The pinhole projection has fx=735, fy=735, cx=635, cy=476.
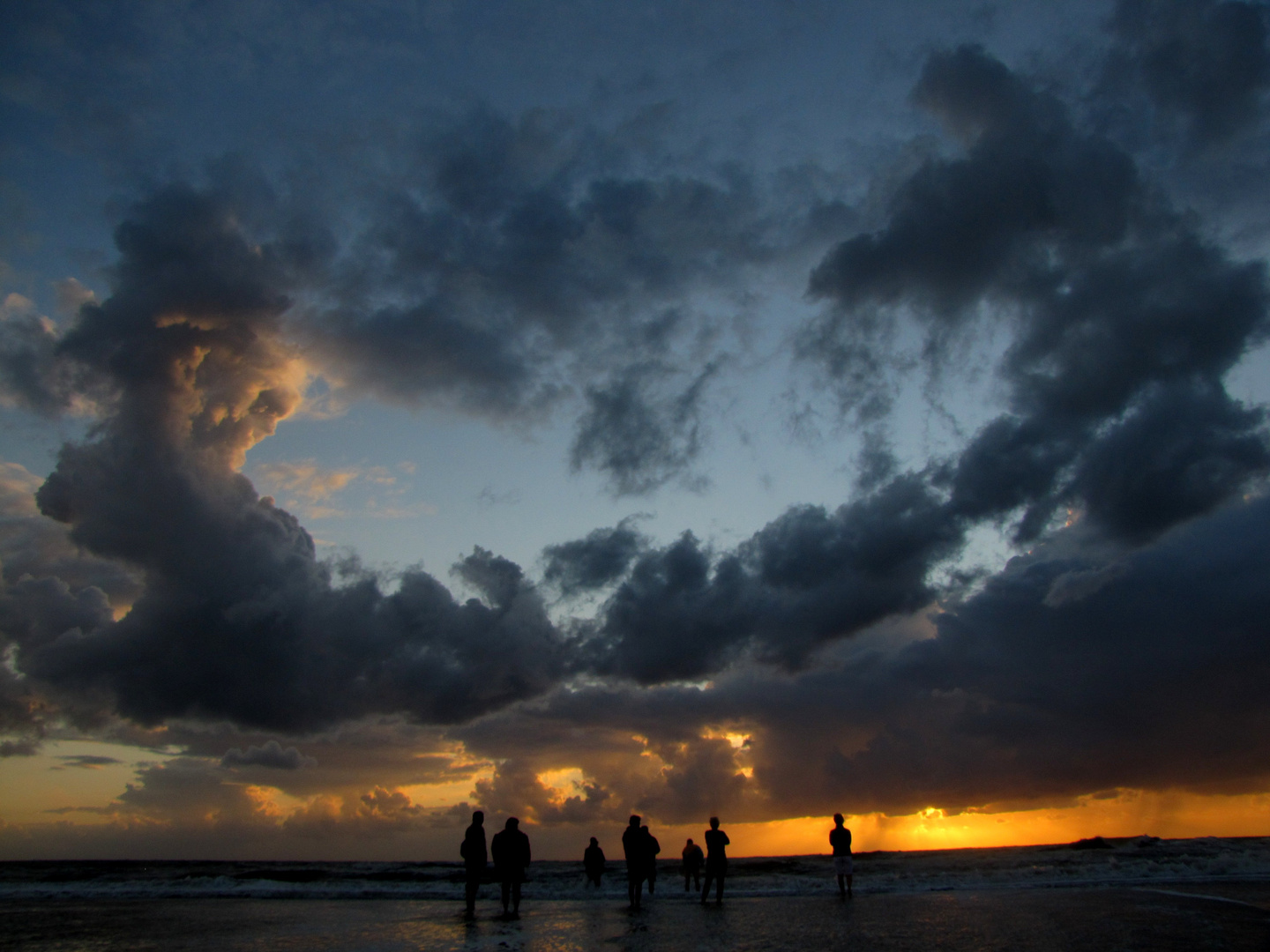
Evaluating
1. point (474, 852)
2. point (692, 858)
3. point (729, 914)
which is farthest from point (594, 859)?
point (474, 852)

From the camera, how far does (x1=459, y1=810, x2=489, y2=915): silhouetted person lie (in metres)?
18.0

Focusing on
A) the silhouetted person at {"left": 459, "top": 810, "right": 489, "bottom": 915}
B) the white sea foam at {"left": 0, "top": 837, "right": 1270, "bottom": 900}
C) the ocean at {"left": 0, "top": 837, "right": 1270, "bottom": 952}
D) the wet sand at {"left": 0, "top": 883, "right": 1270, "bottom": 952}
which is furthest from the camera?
the white sea foam at {"left": 0, "top": 837, "right": 1270, "bottom": 900}

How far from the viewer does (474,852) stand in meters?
18.3

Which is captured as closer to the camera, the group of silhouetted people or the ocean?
the ocean

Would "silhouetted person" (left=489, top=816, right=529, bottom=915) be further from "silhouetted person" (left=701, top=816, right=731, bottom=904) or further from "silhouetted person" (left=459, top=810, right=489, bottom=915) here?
"silhouetted person" (left=701, top=816, right=731, bottom=904)

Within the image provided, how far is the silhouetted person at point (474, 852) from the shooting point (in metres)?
18.0

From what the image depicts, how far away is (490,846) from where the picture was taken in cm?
1825

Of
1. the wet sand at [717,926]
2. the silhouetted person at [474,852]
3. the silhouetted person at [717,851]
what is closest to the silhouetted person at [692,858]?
the wet sand at [717,926]

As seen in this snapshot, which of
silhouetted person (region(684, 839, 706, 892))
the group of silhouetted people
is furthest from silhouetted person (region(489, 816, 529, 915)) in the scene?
silhouetted person (region(684, 839, 706, 892))

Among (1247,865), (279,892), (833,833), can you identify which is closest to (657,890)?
(833,833)

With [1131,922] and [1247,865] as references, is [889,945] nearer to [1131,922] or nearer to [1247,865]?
[1131,922]

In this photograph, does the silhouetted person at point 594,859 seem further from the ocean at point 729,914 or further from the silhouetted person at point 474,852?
the silhouetted person at point 474,852

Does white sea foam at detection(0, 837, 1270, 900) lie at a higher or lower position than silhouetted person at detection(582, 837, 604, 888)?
lower

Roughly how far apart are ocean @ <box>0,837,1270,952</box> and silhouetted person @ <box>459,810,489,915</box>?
104 centimetres
